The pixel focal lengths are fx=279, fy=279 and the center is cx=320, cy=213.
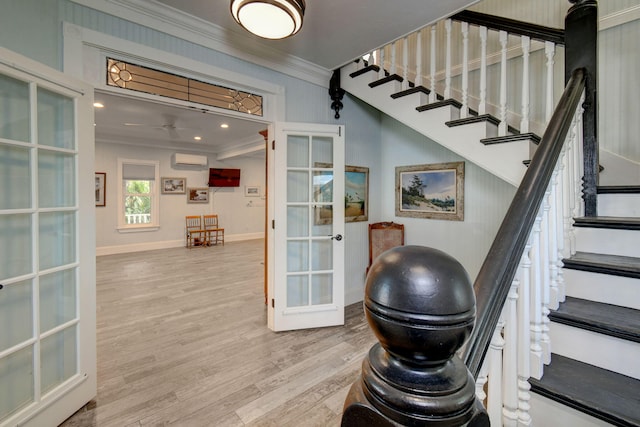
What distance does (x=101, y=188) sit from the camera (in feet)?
21.5

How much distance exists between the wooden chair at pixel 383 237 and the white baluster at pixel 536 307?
2.53 metres

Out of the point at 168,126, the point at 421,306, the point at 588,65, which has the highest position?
the point at 168,126

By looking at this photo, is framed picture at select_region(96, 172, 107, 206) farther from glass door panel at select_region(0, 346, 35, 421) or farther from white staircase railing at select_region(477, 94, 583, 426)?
white staircase railing at select_region(477, 94, 583, 426)

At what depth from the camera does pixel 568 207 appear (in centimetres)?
146

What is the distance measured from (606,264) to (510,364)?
80 centimetres

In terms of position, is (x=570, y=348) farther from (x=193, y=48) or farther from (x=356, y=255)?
(x=193, y=48)

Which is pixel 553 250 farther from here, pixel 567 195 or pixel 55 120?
pixel 55 120

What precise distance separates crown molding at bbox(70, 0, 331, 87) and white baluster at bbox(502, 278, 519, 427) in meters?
2.77

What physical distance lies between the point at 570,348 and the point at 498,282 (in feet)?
2.52

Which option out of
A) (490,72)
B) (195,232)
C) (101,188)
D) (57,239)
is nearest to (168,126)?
(101,188)

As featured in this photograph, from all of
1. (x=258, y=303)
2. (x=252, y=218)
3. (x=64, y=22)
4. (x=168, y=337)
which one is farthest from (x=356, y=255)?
(x=252, y=218)

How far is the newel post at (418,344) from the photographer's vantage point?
36 cm

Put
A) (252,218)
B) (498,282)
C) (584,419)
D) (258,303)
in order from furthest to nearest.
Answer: (252,218) → (258,303) → (584,419) → (498,282)

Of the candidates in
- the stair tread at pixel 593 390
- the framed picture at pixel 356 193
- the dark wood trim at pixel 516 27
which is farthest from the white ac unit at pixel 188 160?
the stair tread at pixel 593 390
